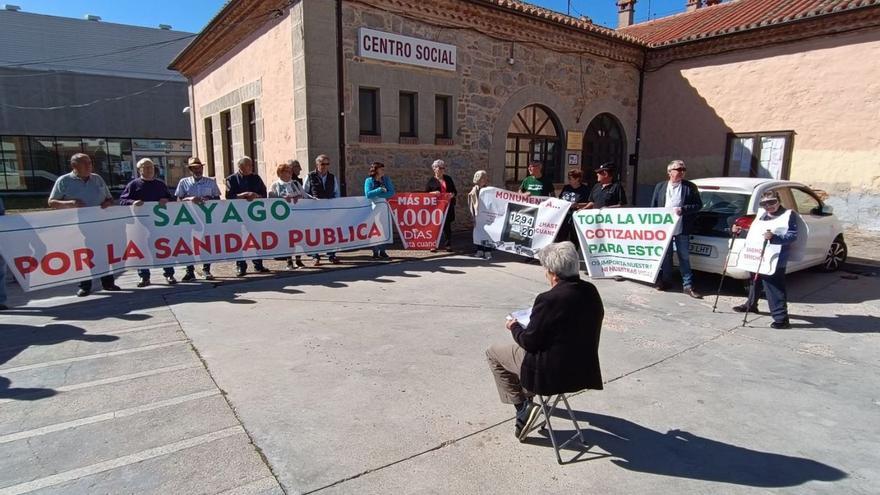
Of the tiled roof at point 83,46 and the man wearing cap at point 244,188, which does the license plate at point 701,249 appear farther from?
the tiled roof at point 83,46

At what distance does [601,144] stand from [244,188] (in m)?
11.4

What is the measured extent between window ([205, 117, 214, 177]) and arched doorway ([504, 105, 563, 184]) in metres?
9.98

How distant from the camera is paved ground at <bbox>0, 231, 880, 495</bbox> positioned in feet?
9.14

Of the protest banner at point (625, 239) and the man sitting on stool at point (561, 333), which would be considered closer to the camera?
the man sitting on stool at point (561, 333)

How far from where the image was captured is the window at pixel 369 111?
10422mm

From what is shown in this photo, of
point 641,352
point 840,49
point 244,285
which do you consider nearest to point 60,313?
point 244,285

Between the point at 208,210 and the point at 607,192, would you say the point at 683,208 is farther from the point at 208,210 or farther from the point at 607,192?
the point at 208,210

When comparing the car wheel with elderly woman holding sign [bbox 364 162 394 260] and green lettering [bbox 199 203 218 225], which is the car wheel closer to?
elderly woman holding sign [bbox 364 162 394 260]

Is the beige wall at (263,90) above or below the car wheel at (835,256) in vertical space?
above

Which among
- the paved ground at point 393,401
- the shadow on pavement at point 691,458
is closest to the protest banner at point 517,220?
the paved ground at point 393,401

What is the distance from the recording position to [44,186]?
27875mm

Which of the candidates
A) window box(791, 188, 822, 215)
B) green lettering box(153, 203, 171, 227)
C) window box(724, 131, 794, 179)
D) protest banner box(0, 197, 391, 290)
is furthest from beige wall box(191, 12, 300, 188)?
window box(724, 131, 794, 179)

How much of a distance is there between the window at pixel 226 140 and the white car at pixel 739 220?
12642mm

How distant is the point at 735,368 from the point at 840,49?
39.0 ft
